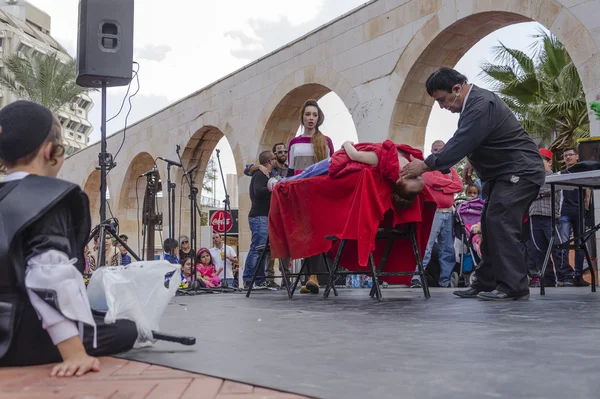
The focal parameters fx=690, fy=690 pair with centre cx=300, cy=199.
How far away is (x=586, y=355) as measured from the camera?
2168 millimetres

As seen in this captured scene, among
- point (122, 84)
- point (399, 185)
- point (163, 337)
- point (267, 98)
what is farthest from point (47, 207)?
point (267, 98)

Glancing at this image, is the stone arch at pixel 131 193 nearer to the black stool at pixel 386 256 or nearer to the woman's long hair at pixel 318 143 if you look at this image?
the woman's long hair at pixel 318 143

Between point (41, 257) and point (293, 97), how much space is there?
11351 millimetres

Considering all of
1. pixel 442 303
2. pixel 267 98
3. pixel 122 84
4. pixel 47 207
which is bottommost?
pixel 442 303

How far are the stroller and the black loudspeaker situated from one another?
15.2 ft

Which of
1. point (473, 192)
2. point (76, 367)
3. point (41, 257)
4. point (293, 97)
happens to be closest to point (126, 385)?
point (76, 367)

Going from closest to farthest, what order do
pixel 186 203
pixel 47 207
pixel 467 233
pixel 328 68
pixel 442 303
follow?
pixel 47 207 < pixel 442 303 < pixel 467 233 < pixel 328 68 < pixel 186 203

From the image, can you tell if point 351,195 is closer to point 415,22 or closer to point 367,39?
→ point 415,22

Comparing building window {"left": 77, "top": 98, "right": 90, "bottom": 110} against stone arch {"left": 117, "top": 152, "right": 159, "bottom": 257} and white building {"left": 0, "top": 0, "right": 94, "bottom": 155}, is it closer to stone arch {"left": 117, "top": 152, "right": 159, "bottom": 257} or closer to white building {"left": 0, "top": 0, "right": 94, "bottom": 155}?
white building {"left": 0, "top": 0, "right": 94, "bottom": 155}

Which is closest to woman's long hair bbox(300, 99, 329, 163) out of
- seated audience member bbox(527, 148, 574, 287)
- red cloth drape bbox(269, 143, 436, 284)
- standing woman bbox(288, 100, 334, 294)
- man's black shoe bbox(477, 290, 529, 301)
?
standing woman bbox(288, 100, 334, 294)

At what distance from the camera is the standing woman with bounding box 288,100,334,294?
663 cm

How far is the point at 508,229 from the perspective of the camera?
15.6 feet

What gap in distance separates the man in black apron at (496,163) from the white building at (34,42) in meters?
Result: 48.2

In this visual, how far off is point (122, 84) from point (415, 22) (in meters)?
4.72
